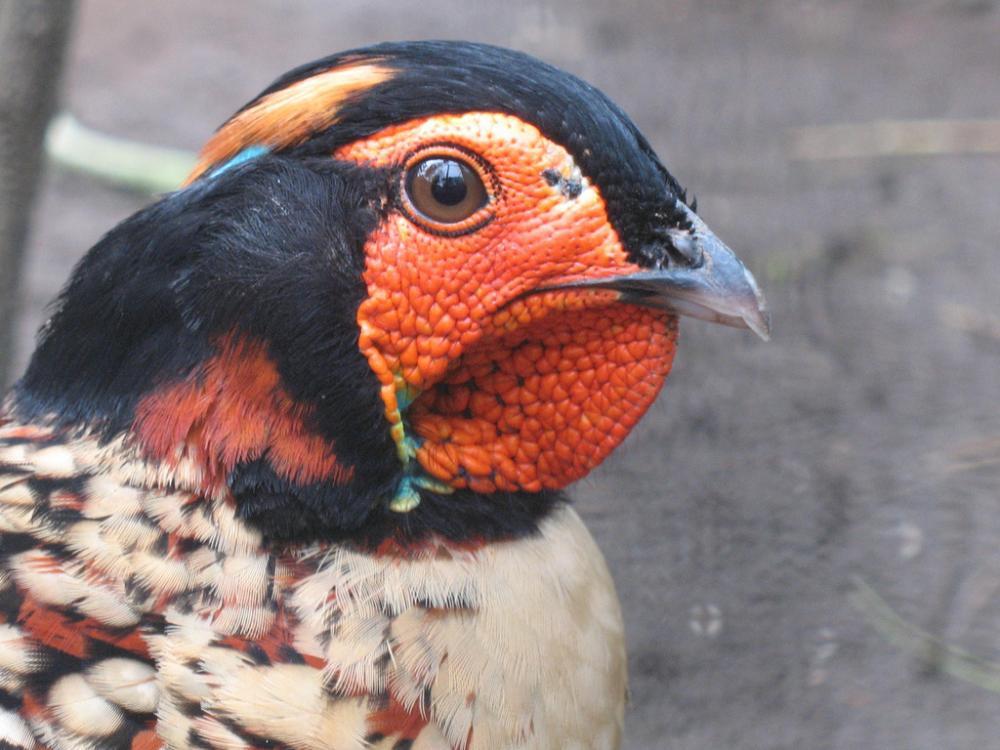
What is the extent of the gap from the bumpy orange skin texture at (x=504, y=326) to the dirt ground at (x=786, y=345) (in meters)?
1.54

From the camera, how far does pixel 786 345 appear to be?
448 cm

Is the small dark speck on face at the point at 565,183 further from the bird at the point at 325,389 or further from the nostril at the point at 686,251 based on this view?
the nostril at the point at 686,251

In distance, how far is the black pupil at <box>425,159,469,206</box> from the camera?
A: 1771mm

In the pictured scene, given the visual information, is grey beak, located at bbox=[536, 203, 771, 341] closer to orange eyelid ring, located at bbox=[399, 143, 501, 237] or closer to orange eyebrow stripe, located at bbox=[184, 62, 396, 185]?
orange eyelid ring, located at bbox=[399, 143, 501, 237]

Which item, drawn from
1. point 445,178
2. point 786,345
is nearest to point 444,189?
point 445,178

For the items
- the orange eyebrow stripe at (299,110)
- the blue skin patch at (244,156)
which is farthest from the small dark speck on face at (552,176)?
the blue skin patch at (244,156)

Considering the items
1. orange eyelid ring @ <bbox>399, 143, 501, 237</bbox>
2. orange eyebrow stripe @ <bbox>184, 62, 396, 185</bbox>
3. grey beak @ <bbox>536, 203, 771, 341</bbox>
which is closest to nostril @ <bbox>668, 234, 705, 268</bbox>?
grey beak @ <bbox>536, 203, 771, 341</bbox>

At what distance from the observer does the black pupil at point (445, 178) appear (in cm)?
177

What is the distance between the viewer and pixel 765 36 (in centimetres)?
658

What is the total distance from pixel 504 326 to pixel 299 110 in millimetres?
419

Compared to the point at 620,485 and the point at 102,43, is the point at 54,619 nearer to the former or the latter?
the point at 620,485

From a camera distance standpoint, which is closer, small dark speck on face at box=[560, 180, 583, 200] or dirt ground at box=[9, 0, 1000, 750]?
small dark speck on face at box=[560, 180, 583, 200]

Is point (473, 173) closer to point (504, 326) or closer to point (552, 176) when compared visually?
point (552, 176)

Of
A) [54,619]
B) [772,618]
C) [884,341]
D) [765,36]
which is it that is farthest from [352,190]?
[765,36]
